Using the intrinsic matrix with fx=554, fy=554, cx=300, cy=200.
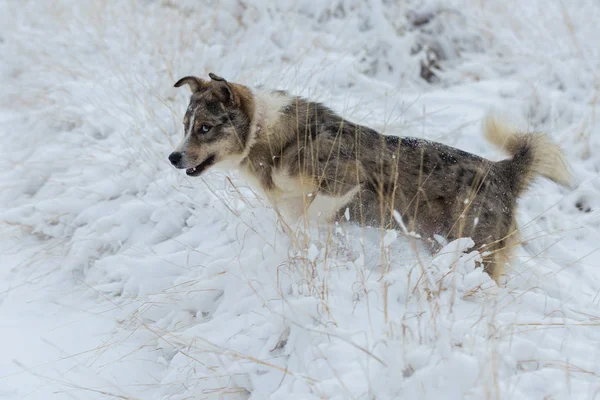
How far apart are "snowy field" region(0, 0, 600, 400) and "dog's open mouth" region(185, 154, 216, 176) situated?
324mm

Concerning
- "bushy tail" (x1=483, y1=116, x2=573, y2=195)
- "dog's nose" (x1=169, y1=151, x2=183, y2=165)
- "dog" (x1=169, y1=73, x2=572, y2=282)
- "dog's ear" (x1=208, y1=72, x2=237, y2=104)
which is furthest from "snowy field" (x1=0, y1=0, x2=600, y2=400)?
"dog's ear" (x1=208, y1=72, x2=237, y2=104)

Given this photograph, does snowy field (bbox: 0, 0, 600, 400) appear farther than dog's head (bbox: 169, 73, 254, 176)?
No

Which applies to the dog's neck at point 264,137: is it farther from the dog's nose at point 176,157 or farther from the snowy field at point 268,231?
the dog's nose at point 176,157

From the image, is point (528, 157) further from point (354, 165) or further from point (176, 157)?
point (176, 157)

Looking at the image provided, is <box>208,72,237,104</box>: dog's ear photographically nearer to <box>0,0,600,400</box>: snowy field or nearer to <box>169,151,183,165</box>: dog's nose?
<box>169,151,183,165</box>: dog's nose

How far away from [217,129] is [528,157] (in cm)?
236

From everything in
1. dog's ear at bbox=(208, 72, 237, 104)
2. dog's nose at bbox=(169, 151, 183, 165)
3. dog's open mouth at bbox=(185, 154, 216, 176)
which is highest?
dog's ear at bbox=(208, 72, 237, 104)

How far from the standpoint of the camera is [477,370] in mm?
2523

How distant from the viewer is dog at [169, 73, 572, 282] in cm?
395

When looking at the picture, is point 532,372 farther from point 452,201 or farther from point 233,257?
point 233,257

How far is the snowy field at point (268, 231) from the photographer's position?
9.26ft

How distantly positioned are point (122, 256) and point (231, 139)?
149 cm

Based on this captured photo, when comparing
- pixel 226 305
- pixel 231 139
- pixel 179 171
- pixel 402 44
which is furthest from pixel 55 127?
pixel 402 44

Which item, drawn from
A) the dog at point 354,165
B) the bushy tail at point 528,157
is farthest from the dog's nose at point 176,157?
the bushy tail at point 528,157
